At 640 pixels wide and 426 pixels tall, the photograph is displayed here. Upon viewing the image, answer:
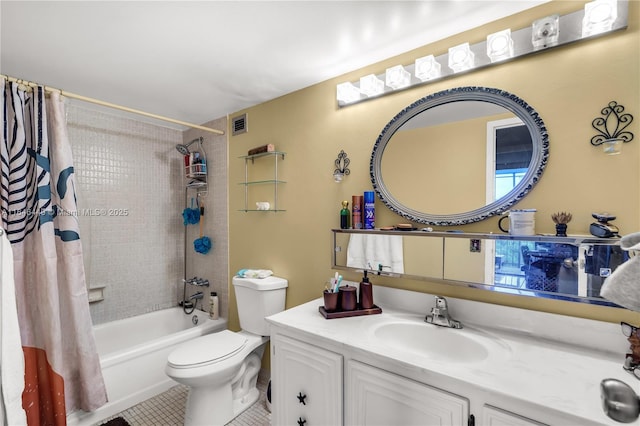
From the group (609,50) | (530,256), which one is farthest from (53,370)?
(609,50)

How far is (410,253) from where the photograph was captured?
1.58 meters

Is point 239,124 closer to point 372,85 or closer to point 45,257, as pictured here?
point 372,85

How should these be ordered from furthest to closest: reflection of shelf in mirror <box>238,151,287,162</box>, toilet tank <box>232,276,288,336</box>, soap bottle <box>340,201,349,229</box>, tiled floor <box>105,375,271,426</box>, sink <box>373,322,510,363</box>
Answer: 1. reflection of shelf in mirror <box>238,151,287,162</box>
2. toilet tank <box>232,276,288,336</box>
3. tiled floor <box>105,375,271,426</box>
4. soap bottle <box>340,201,349,229</box>
5. sink <box>373,322,510,363</box>

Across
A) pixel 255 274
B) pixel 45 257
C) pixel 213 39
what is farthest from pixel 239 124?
pixel 45 257

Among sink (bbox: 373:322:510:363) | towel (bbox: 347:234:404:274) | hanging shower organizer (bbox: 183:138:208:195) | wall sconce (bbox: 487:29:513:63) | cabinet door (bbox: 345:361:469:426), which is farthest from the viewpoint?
hanging shower organizer (bbox: 183:138:208:195)

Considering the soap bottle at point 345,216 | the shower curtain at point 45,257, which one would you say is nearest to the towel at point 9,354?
the shower curtain at point 45,257

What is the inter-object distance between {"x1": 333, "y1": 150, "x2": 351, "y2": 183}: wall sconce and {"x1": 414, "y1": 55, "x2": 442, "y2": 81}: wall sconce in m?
0.62

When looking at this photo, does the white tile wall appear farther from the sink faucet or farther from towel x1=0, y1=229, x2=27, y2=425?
the sink faucet

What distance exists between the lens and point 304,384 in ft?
4.41

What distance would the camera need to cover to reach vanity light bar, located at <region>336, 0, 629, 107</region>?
3.68 feet

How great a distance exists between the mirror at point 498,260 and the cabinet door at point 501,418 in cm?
55

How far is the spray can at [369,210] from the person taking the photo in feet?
5.49

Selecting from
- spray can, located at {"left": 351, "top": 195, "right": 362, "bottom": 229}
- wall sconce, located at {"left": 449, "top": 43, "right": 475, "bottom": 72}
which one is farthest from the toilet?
wall sconce, located at {"left": 449, "top": 43, "right": 475, "bottom": 72}

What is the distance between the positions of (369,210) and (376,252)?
251mm
